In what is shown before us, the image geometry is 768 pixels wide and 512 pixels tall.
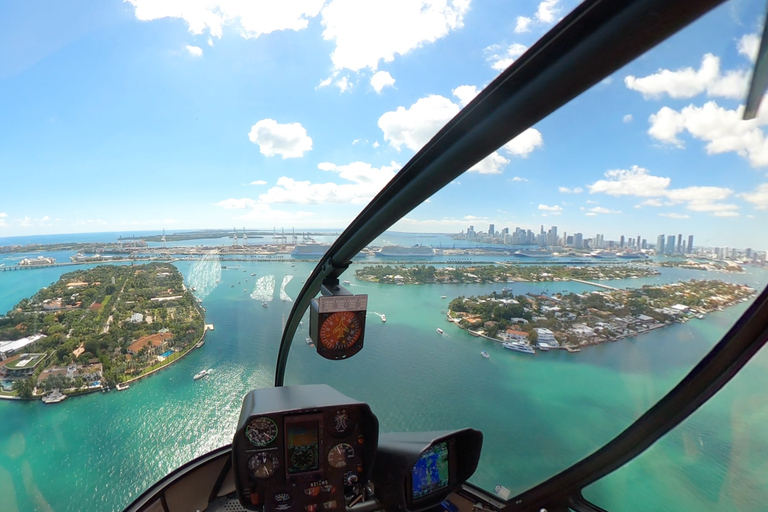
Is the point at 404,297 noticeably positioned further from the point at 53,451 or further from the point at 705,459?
the point at 53,451

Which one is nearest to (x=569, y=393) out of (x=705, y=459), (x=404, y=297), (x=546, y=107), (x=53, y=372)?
(x=705, y=459)

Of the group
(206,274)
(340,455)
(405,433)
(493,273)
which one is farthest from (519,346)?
(206,274)

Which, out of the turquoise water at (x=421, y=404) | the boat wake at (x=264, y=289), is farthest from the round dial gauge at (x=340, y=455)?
the boat wake at (x=264, y=289)

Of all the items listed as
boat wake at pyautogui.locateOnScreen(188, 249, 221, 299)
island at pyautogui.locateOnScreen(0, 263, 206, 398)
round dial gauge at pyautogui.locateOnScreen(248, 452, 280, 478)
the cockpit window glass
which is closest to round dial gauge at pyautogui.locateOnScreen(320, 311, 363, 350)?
round dial gauge at pyautogui.locateOnScreen(248, 452, 280, 478)

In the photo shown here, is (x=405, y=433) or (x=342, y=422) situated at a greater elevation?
(x=342, y=422)

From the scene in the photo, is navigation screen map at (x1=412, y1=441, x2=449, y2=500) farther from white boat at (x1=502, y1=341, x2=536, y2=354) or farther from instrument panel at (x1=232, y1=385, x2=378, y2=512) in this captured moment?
white boat at (x1=502, y1=341, x2=536, y2=354)

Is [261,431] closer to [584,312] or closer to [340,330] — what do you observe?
[340,330]
